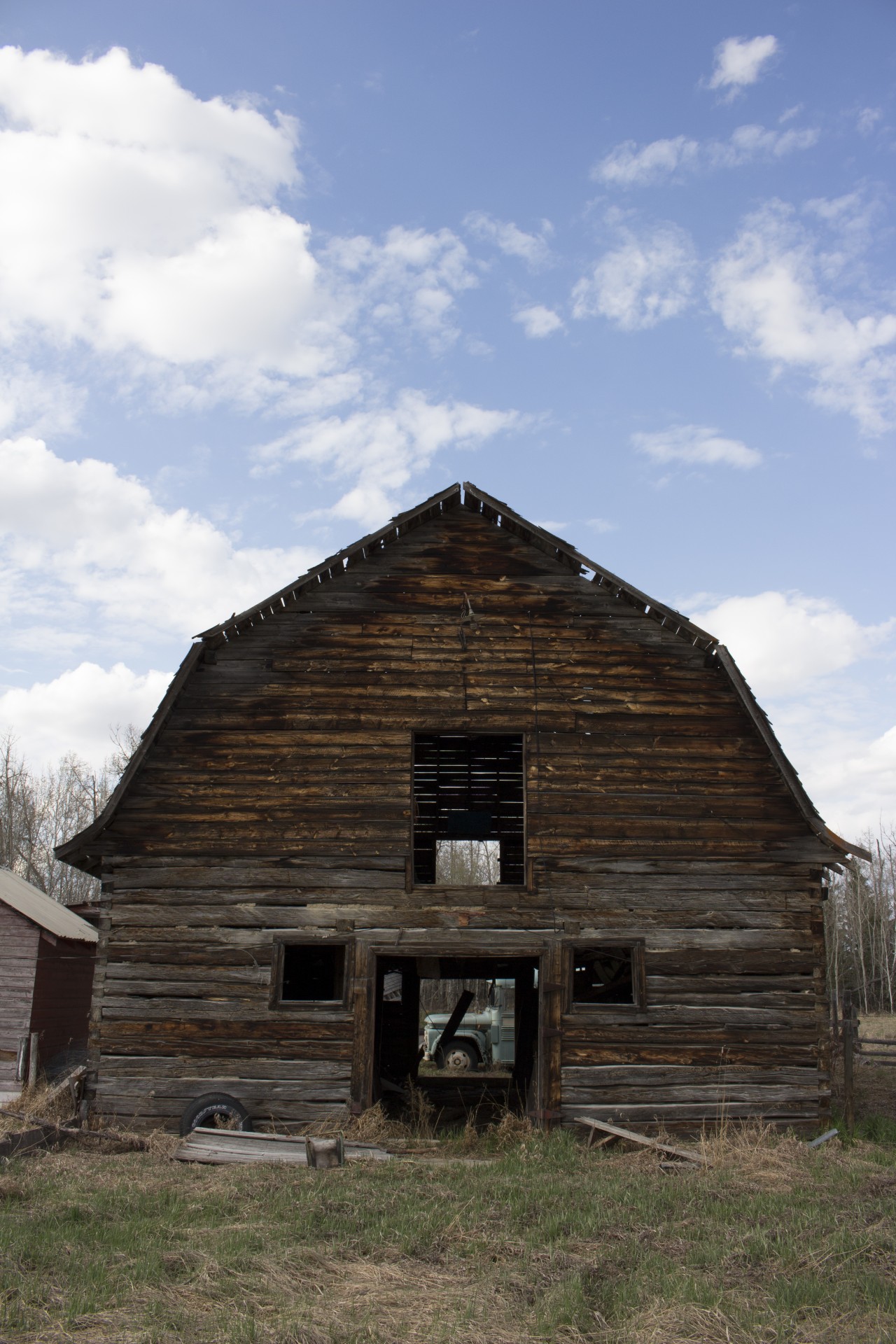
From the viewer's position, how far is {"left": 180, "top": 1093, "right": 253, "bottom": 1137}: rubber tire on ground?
450 inches

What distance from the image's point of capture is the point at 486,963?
1881 centimetres

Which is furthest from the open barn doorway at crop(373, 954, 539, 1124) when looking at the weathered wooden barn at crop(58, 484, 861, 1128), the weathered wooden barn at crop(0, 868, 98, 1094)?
the weathered wooden barn at crop(0, 868, 98, 1094)

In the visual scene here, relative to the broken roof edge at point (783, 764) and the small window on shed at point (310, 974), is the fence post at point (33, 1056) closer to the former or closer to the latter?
the small window on shed at point (310, 974)

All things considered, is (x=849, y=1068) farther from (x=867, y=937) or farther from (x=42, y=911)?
(x=867, y=937)

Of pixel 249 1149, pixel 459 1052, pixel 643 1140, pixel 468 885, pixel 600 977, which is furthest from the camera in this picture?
pixel 459 1052

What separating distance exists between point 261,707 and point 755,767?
21.7 feet

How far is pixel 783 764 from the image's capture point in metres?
12.5

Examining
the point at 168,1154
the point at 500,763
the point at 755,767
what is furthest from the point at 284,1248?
the point at 500,763

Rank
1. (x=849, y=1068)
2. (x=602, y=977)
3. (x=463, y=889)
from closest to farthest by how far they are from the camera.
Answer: (x=463, y=889), (x=849, y=1068), (x=602, y=977)

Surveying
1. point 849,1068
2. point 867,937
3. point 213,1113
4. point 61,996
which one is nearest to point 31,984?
point 61,996

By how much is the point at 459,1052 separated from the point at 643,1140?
1458 cm

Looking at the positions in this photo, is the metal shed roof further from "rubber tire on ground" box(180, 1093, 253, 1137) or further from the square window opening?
the square window opening

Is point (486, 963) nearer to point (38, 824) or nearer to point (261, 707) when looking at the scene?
point (261, 707)

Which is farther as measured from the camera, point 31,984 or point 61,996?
point 61,996
